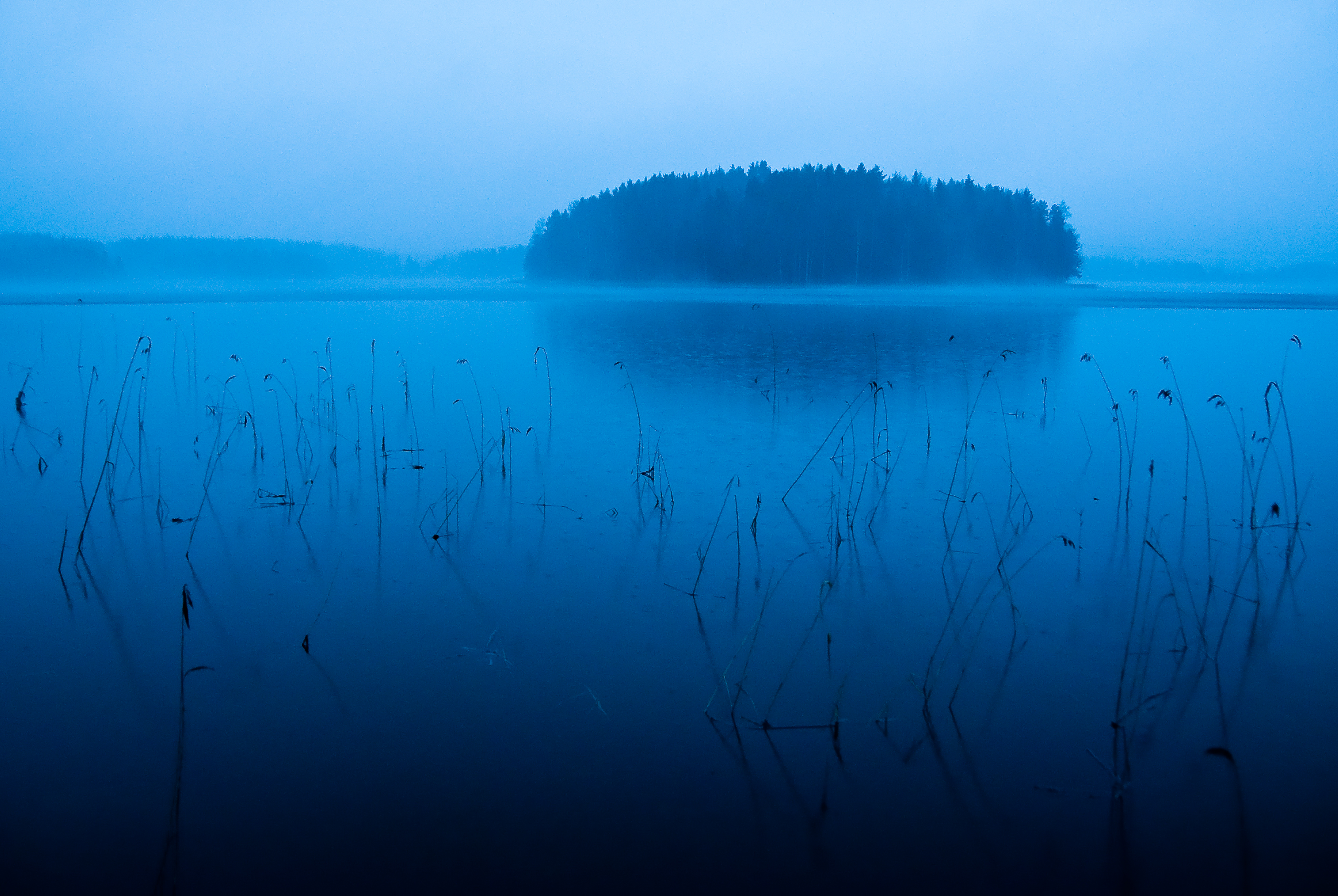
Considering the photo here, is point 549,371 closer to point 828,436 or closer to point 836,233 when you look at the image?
point 828,436

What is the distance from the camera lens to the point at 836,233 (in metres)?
49.8

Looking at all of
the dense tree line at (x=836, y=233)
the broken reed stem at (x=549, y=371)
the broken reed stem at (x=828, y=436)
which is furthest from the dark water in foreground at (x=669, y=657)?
the dense tree line at (x=836, y=233)

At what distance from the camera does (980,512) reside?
416 cm

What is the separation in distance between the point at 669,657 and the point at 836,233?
5021 cm

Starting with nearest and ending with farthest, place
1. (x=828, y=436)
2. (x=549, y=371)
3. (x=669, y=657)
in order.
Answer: (x=669, y=657)
(x=828, y=436)
(x=549, y=371)

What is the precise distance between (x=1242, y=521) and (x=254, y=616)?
14.7 ft

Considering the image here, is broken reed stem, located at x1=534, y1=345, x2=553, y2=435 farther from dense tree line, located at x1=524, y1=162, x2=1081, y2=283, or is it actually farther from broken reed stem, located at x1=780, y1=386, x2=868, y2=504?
dense tree line, located at x1=524, y1=162, x2=1081, y2=283

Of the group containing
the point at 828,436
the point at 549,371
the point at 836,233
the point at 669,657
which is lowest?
the point at 669,657

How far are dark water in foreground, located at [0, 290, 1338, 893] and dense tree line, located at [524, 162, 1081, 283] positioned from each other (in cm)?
4563

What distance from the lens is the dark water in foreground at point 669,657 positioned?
186 cm

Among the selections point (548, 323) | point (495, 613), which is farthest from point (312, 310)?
point (495, 613)

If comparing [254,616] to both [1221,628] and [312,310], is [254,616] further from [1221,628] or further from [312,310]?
[312,310]

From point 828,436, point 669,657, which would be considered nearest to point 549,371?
point 828,436

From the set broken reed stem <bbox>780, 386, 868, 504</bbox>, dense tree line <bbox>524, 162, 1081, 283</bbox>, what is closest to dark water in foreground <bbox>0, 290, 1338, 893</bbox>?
broken reed stem <bbox>780, 386, 868, 504</bbox>
